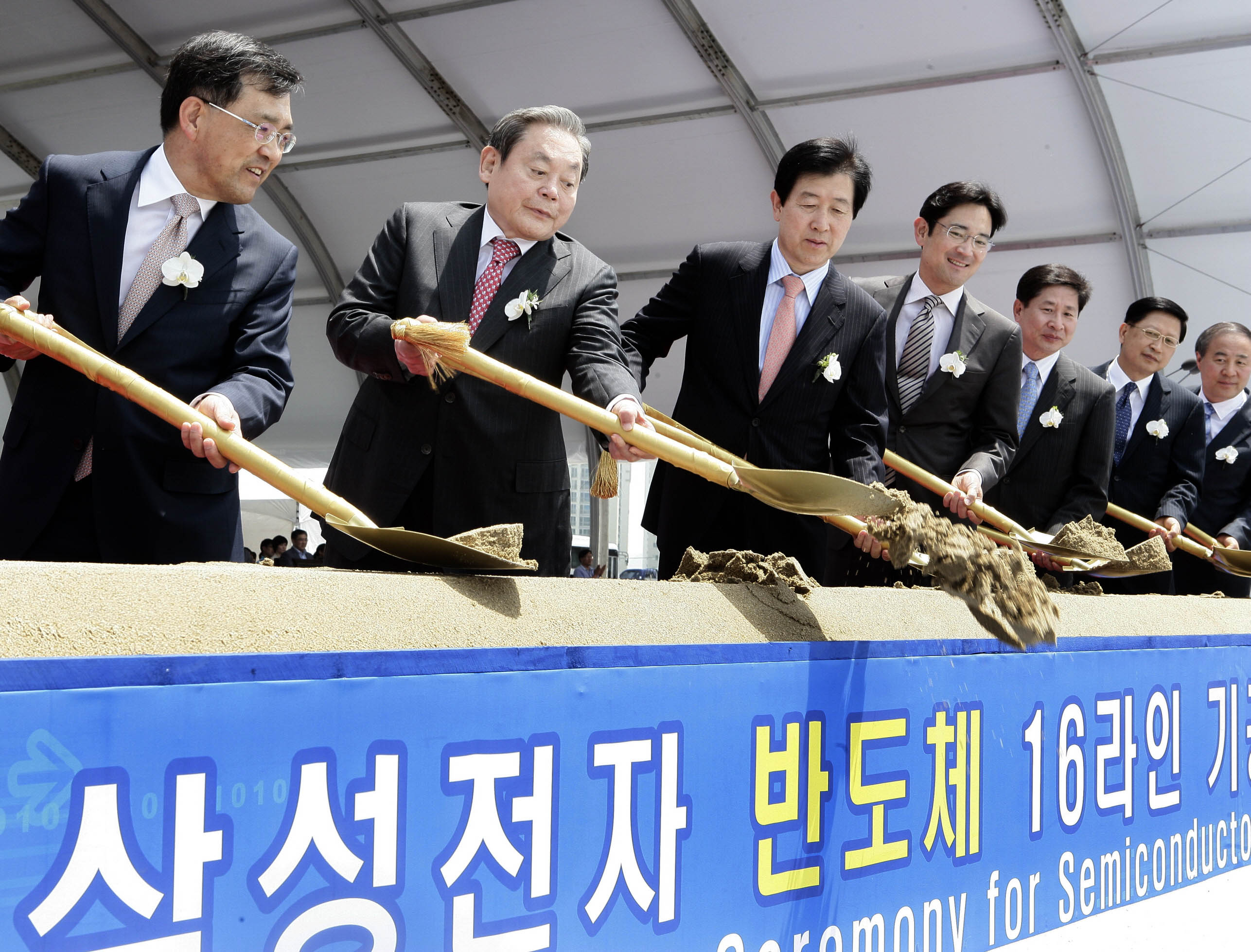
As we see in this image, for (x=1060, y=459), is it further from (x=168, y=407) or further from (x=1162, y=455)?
(x=168, y=407)

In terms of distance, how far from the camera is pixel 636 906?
1.56m

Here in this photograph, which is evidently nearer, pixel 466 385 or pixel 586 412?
pixel 586 412

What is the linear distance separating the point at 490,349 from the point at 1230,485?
3920mm

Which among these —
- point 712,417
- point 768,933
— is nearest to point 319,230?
point 712,417

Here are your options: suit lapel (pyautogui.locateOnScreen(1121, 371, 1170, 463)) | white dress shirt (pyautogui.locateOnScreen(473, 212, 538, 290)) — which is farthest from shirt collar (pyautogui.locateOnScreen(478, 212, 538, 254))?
suit lapel (pyautogui.locateOnScreen(1121, 371, 1170, 463))

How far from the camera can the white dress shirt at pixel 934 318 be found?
11.0ft

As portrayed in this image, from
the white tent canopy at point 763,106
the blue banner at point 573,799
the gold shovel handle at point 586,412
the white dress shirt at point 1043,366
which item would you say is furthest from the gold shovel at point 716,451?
the white tent canopy at point 763,106

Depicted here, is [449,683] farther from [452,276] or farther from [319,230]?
[319,230]

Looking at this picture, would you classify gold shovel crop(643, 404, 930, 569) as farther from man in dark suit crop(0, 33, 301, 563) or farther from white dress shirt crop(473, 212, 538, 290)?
man in dark suit crop(0, 33, 301, 563)

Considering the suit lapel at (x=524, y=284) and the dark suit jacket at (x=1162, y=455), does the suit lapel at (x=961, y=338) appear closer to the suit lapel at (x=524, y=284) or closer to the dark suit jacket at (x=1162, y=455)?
the suit lapel at (x=524, y=284)

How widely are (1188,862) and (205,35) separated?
2.76 metres

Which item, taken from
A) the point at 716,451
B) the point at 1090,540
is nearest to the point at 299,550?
the point at 1090,540

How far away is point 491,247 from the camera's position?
99.5 inches

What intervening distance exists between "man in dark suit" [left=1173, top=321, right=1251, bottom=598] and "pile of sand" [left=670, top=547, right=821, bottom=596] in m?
3.54
